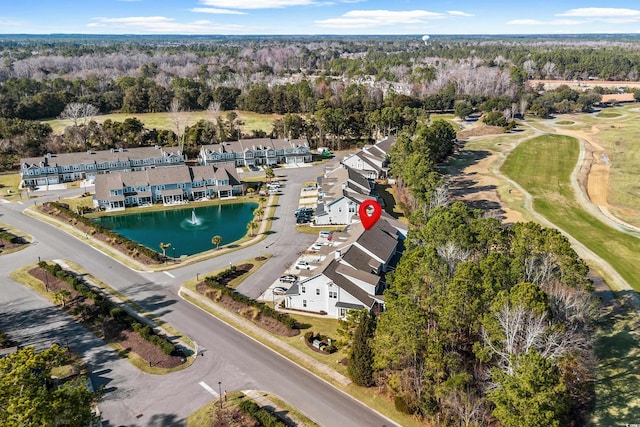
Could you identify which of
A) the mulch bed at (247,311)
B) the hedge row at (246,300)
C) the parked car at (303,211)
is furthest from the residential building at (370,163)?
the mulch bed at (247,311)

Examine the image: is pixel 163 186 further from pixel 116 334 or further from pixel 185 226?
pixel 116 334

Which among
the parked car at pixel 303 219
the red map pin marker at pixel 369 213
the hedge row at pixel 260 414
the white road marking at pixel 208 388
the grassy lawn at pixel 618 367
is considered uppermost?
the red map pin marker at pixel 369 213

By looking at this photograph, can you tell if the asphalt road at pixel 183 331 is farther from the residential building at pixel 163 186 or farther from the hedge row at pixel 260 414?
the residential building at pixel 163 186

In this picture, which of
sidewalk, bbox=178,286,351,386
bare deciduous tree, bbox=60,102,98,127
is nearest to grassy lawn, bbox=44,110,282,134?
bare deciduous tree, bbox=60,102,98,127

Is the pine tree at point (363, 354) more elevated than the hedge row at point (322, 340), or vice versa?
the pine tree at point (363, 354)

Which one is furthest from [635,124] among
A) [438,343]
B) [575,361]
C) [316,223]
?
[438,343]

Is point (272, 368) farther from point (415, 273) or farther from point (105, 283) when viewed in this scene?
point (105, 283)

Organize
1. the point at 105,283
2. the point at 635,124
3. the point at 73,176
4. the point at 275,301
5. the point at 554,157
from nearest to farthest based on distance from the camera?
the point at 275,301 → the point at 105,283 → the point at 73,176 → the point at 554,157 → the point at 635,124
